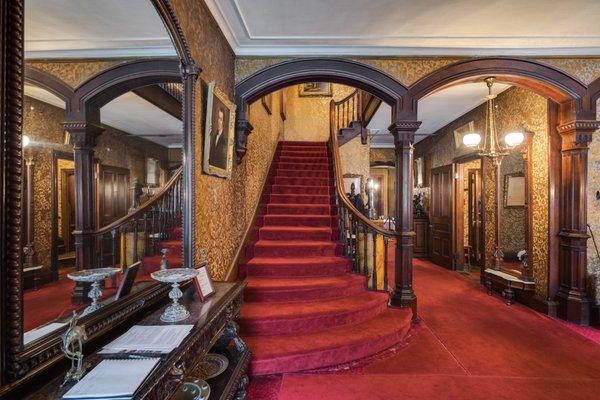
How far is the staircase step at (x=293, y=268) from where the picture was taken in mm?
3643

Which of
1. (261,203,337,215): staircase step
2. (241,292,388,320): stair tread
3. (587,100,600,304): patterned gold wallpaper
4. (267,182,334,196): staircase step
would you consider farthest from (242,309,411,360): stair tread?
(267,182,334,196): staircase step

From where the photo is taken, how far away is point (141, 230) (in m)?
1.64

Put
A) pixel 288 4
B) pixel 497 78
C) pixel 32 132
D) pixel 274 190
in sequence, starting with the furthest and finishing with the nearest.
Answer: pixel 274 190 → pixel 497 78 → pixel 288 4 → pixel 32 132

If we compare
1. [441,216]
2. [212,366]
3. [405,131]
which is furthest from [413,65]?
[441,216]

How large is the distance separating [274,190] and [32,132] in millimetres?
4530

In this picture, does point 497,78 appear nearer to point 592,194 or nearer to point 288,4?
point 592,194

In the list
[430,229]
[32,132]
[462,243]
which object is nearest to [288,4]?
[32,132]

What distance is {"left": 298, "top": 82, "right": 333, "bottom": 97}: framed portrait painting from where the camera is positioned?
846 cm

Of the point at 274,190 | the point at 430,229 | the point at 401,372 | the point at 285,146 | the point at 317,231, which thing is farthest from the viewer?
the point at 430,229

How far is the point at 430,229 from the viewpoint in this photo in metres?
7.59

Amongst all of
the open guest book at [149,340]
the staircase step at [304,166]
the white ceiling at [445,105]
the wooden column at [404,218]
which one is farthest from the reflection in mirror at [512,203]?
the open guest book at [149,340]

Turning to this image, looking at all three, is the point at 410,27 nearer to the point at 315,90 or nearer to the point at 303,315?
the point at 303,315

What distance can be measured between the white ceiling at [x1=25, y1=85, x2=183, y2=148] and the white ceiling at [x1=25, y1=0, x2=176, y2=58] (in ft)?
0.47

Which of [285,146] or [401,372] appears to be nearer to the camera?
[401,372]
